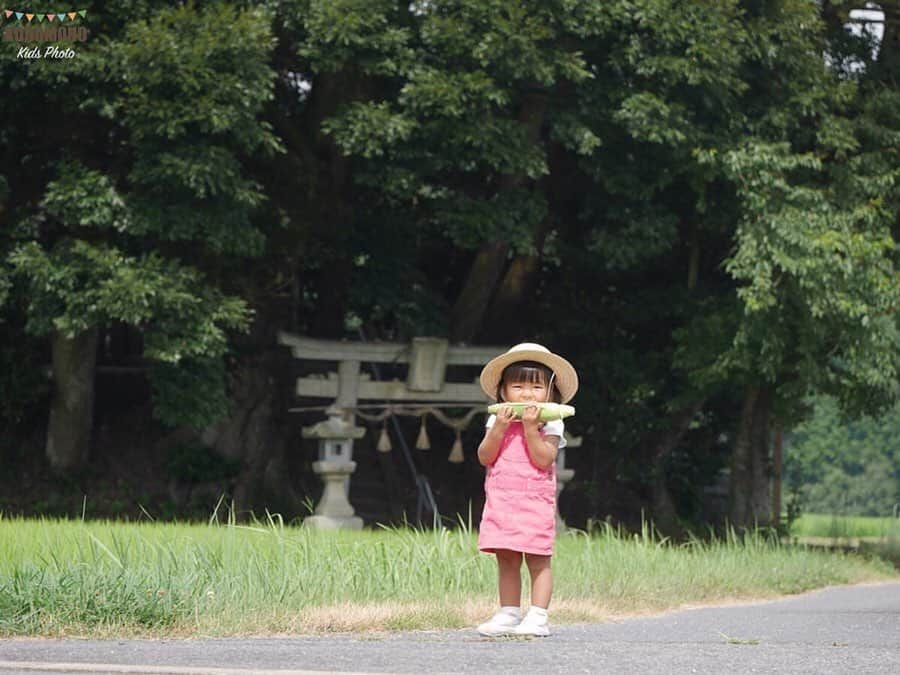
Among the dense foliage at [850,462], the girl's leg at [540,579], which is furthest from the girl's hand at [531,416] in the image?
the dense foliage at [850,462]

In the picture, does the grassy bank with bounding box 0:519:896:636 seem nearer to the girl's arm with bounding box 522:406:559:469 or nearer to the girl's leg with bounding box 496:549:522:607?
the girl's leg with bounding box 496:549:522:607

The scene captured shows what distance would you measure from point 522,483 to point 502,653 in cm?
108

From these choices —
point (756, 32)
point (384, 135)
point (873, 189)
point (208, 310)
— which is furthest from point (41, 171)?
point (873, 189)

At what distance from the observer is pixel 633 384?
74.7 ft

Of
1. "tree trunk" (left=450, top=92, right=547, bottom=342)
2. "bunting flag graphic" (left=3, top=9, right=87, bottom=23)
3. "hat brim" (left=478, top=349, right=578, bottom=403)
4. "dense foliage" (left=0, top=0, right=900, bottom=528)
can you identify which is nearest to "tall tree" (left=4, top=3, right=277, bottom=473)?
"dense foliage" (left=0, top=0, right=900, bottom=528)

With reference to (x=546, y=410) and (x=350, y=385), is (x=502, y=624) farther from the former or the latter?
(x=350, y=385)

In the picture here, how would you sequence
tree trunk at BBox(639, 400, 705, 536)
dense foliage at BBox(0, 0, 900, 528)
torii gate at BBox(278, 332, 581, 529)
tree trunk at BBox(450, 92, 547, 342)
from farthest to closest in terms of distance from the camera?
tree trunk at BBox(639, 400, 705, 536)
tree trunk at BBox(450, 92, 547, 342)
torii gate at BBox(278, 332, 581, 529)
dense foliage at BBox(0, 0, 900, 528)

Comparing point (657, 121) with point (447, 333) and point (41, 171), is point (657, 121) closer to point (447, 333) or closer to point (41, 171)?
point (447, 333)

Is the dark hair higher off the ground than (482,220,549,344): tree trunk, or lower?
lower

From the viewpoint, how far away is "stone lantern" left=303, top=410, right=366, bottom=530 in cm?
2058

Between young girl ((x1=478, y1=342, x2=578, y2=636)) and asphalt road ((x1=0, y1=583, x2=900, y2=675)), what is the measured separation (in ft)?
0.74

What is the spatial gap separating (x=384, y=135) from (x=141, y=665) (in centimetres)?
1260

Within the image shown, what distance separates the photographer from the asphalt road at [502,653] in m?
6.11

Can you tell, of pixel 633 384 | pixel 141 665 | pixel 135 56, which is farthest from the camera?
pixel 633 384
